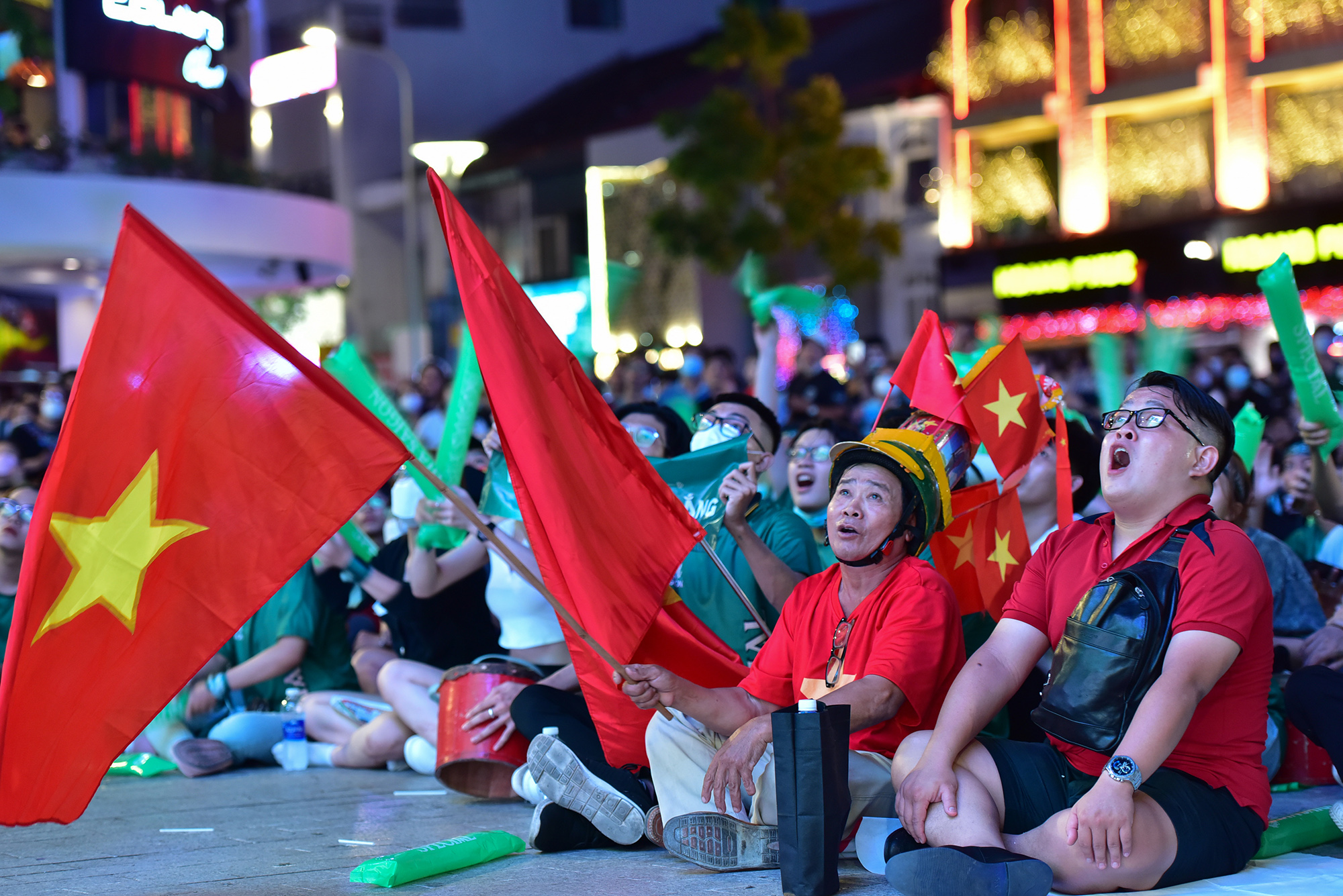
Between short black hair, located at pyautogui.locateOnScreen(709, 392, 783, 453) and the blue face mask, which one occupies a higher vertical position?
short black hair, located at pyautogui.locateOnScreen(709, 392, 783, 453)

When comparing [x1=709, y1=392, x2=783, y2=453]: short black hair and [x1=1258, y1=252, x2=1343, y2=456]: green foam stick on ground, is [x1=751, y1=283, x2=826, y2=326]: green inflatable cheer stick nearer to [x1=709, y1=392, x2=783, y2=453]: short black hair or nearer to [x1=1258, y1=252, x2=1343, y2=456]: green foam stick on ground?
[x1=709, y1=392, x2=783, y2=453]: short black hair

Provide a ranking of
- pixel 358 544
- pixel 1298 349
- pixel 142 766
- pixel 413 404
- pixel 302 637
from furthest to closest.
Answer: pixel 413 404 → pixel 302 637 → pixel 358 544 → pixel 142 766 → pixel 1298 349

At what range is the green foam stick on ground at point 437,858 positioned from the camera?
4.09m

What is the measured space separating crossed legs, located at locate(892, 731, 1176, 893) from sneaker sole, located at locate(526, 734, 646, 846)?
3.75 feet

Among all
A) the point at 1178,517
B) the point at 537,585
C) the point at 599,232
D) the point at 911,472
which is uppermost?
the point at 599,232

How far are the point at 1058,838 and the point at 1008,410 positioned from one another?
6.76 ft

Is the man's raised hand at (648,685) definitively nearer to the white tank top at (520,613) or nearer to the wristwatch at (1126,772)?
the wristwatch at (1126,772)

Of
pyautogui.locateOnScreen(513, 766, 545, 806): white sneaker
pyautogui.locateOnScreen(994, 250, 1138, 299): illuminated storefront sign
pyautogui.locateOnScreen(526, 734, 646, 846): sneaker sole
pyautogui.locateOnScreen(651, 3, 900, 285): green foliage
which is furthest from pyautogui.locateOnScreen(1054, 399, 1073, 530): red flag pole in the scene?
pyautogui.locateOnScreen(994, 250, 1138, 299): illuminated storefront sign

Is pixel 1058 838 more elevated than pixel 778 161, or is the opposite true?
pixel 778 161

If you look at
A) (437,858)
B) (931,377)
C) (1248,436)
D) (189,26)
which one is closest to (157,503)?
(437,858)

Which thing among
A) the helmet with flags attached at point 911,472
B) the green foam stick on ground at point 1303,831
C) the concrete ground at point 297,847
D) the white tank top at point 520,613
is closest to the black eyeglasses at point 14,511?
the concrete ground at point 297,847

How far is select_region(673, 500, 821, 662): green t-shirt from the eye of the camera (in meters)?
5.27

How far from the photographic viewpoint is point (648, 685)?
403cm

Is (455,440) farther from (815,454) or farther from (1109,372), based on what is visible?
(1109,372)
